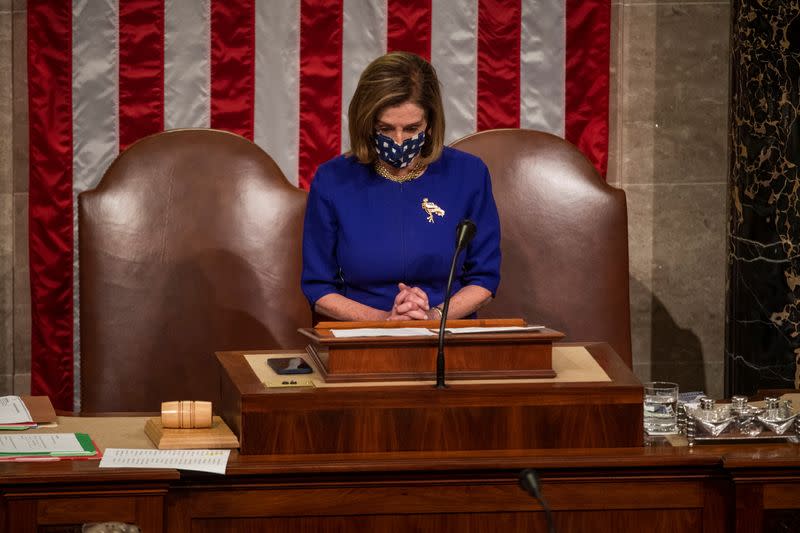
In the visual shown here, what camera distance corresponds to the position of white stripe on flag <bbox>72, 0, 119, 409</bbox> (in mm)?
4844

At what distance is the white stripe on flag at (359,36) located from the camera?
4.95m

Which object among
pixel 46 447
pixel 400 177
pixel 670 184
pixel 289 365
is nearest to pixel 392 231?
pixel 400 177

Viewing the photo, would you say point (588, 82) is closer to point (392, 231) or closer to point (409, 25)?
point (409, 25)

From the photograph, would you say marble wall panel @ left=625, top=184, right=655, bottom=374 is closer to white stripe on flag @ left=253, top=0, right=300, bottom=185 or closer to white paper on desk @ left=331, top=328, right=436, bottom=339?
white stripe on flag @ left=253, top=0, right=300, bottom=185

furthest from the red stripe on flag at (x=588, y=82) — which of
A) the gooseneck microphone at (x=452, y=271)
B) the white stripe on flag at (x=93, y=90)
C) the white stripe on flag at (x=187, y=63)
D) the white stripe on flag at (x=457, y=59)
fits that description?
the gooseneck microphone at (x=452, y=271)

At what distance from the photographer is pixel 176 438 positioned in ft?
8.92

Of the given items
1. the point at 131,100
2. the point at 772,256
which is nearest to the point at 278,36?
the point at 131,100

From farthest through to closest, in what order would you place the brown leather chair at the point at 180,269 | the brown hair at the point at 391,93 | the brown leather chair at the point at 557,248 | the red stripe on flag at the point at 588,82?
the red stripe on flag at the point at 588,82
the brown leather chair at the point at 557,248
the brown leather chair at the point at 180,269
the brown hair at the point at 391,93

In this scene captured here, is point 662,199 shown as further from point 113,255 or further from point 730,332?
point 113,255

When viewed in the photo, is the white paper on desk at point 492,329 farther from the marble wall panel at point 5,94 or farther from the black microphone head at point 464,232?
the marble wall panel at point 5,94

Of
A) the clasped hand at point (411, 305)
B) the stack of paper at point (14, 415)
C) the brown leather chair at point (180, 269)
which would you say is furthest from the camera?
the brown leather chair at point (180, 269)

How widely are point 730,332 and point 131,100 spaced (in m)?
2.61

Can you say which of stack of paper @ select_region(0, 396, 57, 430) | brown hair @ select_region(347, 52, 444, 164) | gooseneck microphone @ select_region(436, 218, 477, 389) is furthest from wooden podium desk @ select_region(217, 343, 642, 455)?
brown hair @ select_region(347, 52, 444, 164)

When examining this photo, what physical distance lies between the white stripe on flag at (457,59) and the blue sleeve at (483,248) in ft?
4.17
